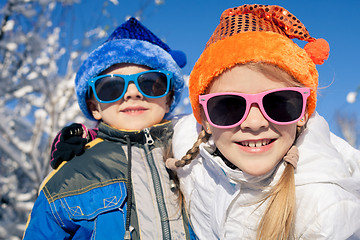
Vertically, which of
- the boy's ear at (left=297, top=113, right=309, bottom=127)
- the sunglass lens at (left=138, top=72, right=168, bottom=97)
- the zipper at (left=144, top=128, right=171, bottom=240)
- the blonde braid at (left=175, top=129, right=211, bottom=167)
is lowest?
the zipper at (left=144, top=128, right=171, bottom=240)

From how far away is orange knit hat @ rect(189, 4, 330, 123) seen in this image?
3.89ft

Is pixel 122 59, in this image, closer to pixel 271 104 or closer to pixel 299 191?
pixel 271 104

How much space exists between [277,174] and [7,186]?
6.42 metres

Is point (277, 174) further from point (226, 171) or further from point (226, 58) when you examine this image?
point (226, 58)

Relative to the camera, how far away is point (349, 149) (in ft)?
4.92

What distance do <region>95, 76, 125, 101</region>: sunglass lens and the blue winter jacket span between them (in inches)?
15.6

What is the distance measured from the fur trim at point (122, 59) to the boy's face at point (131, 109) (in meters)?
0.05

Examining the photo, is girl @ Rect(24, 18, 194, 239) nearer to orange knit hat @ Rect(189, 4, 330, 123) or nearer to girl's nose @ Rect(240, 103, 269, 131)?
orange knit hat @ Rect(189, 4, 330, 123)

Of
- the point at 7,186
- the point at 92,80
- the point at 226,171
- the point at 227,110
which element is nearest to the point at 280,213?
the point at 226,171

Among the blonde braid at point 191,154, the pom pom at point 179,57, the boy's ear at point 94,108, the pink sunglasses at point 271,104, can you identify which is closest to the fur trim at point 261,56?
the pink sunglasses at point 271,104

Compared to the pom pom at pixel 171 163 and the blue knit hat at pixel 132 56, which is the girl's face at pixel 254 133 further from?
the blue knit hat at pixel 132 56

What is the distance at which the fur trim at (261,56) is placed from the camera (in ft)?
3.86

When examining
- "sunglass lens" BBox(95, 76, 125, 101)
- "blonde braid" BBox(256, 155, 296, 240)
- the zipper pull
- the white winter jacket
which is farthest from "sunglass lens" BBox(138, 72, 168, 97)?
"blonde braid" BBox(256, 155, 296, 240)

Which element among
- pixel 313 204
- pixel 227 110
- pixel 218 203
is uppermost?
pixel 227 110
